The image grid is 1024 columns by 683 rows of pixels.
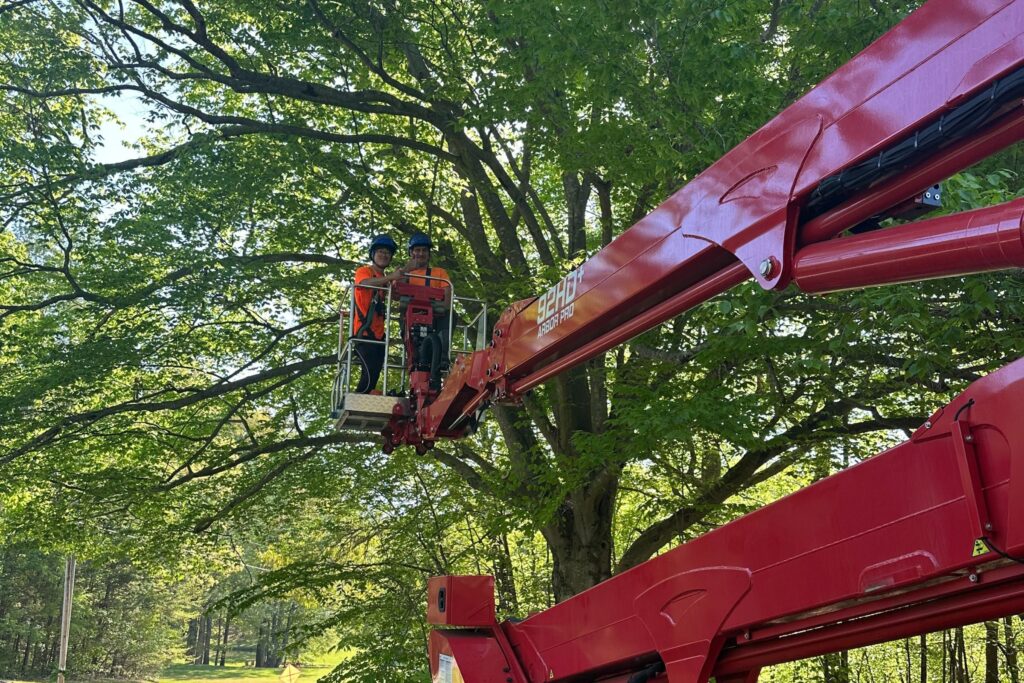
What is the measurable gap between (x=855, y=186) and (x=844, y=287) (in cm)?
32

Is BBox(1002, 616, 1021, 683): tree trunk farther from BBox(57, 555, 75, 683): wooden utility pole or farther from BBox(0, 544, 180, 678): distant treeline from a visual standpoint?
BBox(0, 544, 180, 678): distant treeline

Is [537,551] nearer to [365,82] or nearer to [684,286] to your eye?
[365,82]

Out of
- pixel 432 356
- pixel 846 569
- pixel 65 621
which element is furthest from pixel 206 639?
pixel 846 569

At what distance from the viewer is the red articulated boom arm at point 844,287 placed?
2.43 meters

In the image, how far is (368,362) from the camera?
27.1 feet

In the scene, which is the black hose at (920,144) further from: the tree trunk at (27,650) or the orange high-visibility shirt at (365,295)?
the tree trunk at (27,650)

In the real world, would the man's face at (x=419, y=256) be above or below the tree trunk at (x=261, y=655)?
below

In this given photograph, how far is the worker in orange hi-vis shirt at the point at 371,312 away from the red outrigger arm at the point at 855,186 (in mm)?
3532

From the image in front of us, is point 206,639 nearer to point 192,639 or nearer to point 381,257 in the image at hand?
point 192,639

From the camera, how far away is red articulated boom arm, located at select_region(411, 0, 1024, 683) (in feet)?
7.98

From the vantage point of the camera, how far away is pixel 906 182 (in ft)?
9.20

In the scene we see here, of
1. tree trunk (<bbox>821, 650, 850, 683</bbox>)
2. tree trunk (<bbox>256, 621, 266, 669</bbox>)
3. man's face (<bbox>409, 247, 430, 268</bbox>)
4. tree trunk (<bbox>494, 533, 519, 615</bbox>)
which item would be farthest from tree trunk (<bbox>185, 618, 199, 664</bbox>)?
man's face (<bbox>409, 247, 430, 268</bbox>)

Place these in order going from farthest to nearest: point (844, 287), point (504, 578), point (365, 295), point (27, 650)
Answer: point (27, 650), point (504, 578), point (365, 295), point (844, 287)

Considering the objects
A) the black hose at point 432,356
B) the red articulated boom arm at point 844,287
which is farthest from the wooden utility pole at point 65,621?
the red articulated boom arm at point 844,287
